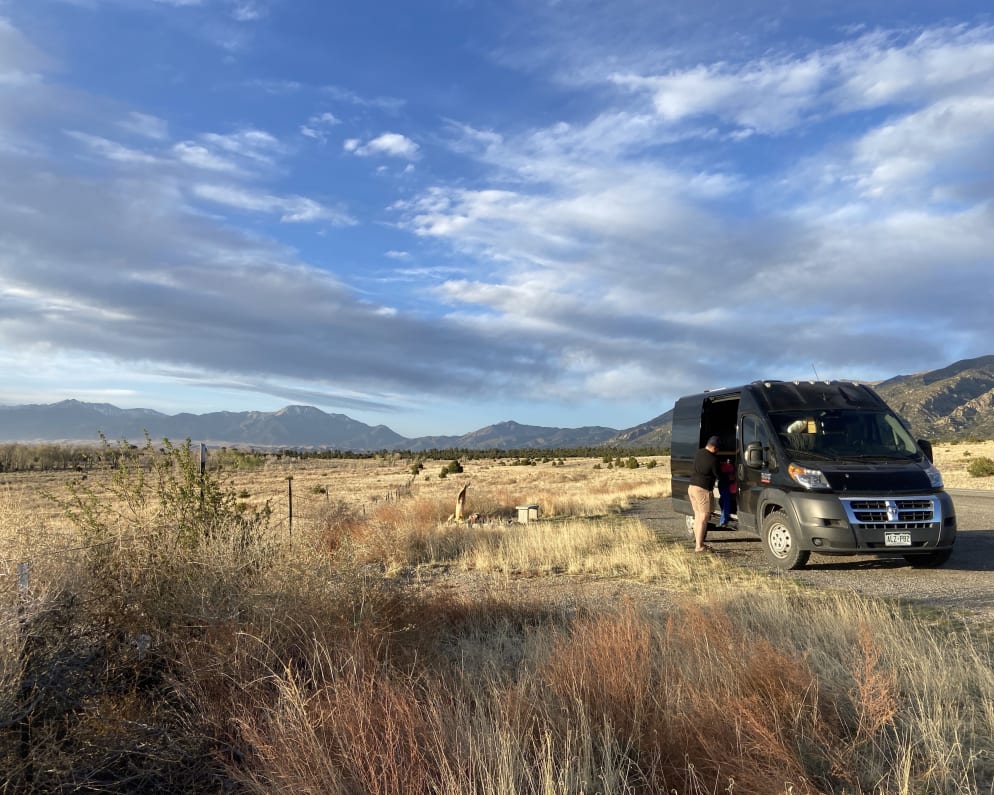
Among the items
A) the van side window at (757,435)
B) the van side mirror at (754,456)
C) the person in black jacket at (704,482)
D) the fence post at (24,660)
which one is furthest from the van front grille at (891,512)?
the fence post at (24,660)

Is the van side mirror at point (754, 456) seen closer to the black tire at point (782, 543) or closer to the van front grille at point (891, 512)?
the black tire at point (782, 543)

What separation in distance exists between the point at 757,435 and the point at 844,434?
1230 millimetres

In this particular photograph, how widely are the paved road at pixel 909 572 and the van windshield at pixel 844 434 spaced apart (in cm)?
168

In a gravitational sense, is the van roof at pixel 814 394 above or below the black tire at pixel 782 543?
above

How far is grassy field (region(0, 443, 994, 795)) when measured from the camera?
3297 mm

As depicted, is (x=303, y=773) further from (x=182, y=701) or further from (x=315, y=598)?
(x=315, y=598)

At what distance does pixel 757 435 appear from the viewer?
34.9 feet

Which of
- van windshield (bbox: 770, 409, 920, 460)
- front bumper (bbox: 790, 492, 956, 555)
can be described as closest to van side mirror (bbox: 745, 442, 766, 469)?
van windshield (bbox: 770, 409, 920, 460)

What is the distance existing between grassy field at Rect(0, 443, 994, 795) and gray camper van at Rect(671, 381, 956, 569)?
88.5 inches

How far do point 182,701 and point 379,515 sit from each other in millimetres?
11842

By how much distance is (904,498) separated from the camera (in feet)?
29.3

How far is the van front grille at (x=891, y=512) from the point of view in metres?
8.91

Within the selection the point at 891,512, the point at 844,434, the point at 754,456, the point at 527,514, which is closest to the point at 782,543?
the point at 754,456

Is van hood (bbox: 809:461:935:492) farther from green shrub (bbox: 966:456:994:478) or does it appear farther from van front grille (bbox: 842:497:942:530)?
green shrub (bbox: 966:456:994:478)
